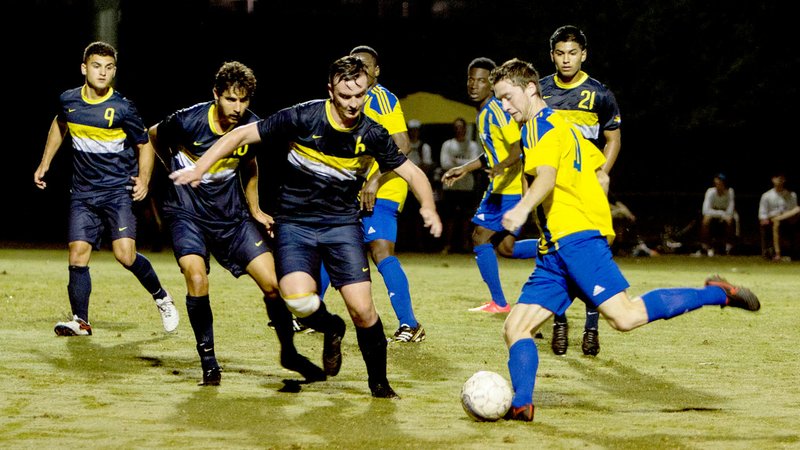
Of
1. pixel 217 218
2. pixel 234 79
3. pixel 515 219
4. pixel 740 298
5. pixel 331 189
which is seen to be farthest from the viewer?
pixel 217 218

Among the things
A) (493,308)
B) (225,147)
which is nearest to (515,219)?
(225,147)

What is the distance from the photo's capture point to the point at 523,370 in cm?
674

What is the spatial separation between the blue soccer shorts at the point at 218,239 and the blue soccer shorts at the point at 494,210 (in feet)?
11.1

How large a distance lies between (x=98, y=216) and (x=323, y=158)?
3692 mm

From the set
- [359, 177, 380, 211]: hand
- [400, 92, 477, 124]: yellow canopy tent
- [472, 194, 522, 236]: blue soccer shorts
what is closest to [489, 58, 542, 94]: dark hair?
[359, 177, 380, 211]: hand

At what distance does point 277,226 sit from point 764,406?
295 cm

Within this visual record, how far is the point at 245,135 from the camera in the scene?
7098 millimetres

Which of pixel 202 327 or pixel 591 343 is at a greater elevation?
pixel 202 327

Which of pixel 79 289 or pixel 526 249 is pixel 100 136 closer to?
pixel 79 289

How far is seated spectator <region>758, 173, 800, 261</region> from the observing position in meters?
23.8

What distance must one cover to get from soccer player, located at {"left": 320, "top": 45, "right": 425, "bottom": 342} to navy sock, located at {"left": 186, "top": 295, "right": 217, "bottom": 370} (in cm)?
196

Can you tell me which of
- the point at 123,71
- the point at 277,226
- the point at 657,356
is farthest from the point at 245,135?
the point at 123,71

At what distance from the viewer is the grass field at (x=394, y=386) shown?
6.16 metres

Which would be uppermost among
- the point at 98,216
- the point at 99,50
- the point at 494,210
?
the point at 99,50
